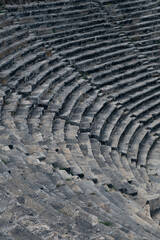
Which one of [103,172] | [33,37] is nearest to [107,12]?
[33,37]

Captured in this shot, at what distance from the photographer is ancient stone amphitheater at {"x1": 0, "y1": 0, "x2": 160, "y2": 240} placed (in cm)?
538

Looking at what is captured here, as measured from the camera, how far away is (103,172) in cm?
867

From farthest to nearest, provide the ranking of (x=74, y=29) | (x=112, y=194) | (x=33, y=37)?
(x=74, y=29)
(x=33, y=37)
(x=112, y=194)

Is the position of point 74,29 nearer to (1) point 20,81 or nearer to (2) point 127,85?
(2) point 127,85

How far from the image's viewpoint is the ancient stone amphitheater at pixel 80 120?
5.38 m

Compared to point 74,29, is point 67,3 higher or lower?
higher

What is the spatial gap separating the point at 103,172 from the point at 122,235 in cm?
357

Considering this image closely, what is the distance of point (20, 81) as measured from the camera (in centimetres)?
1120

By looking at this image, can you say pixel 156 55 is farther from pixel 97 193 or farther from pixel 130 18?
pixel 97 193

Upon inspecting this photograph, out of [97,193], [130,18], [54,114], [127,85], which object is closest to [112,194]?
[97,193]

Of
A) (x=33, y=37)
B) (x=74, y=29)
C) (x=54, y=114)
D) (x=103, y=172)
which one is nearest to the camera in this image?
(x=103, y=172)

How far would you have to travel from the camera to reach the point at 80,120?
1093 centimetres

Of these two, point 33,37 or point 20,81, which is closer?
point 20,81

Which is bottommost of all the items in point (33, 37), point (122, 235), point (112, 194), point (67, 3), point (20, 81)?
point (112, 194)
